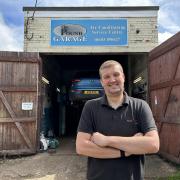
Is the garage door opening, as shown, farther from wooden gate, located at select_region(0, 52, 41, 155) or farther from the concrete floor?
the concrete floor

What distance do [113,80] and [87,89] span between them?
7760 millimetres

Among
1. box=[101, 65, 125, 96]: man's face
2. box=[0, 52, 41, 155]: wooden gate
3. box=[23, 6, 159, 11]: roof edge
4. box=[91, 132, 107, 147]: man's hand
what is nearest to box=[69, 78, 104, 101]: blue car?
box=[0, 52, 41, 155]: wooden gate

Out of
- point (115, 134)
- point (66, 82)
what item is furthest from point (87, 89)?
point (115, 134)

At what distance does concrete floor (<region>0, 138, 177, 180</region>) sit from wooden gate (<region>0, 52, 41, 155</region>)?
0.44 metres

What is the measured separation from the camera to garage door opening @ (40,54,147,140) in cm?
1050

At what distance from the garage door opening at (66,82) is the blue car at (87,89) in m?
0.45

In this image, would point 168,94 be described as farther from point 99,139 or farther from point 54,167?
point 99,139

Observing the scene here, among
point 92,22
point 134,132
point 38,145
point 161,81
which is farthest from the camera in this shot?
A: point 92,22

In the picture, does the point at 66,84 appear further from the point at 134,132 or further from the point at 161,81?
the point at 134,132

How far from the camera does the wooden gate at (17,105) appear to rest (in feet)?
26.9

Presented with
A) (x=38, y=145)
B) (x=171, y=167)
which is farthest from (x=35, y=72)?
(x=171, y=167)

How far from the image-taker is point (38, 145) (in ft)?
27.7

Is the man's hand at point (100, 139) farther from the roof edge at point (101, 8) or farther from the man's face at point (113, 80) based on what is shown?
the roof edge at point (101, 8)

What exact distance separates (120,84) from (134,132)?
424 millimetres
